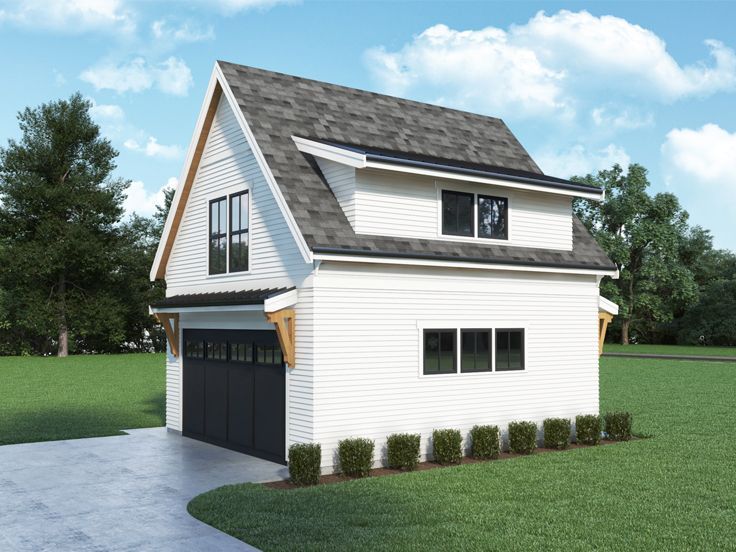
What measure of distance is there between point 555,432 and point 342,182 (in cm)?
742

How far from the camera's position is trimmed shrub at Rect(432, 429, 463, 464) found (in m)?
15.1

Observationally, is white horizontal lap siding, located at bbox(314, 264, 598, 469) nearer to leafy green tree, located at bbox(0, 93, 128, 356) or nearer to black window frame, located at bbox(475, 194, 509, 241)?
black window frame, located at bbox(475, 194, 509, 241)

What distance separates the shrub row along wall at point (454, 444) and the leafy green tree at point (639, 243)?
5171cm

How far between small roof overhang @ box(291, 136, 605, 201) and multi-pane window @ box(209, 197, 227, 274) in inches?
109

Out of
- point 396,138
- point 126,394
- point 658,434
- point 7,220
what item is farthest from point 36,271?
point 658,434

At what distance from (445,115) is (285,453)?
1012cm

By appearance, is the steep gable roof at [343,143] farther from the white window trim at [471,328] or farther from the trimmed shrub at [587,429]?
the trimmed shrub at [587,429]

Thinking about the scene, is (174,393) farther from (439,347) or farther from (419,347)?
(439,347)

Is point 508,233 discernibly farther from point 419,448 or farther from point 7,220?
point 7,220

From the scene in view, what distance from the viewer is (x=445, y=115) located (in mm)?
20188

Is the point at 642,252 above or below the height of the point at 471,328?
above

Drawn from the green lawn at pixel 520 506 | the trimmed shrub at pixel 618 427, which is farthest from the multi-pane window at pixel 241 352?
the trimmed shrub at pixel 618 427

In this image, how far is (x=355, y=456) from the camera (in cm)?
1382

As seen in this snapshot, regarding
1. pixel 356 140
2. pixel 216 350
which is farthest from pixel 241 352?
pixel 356 140
